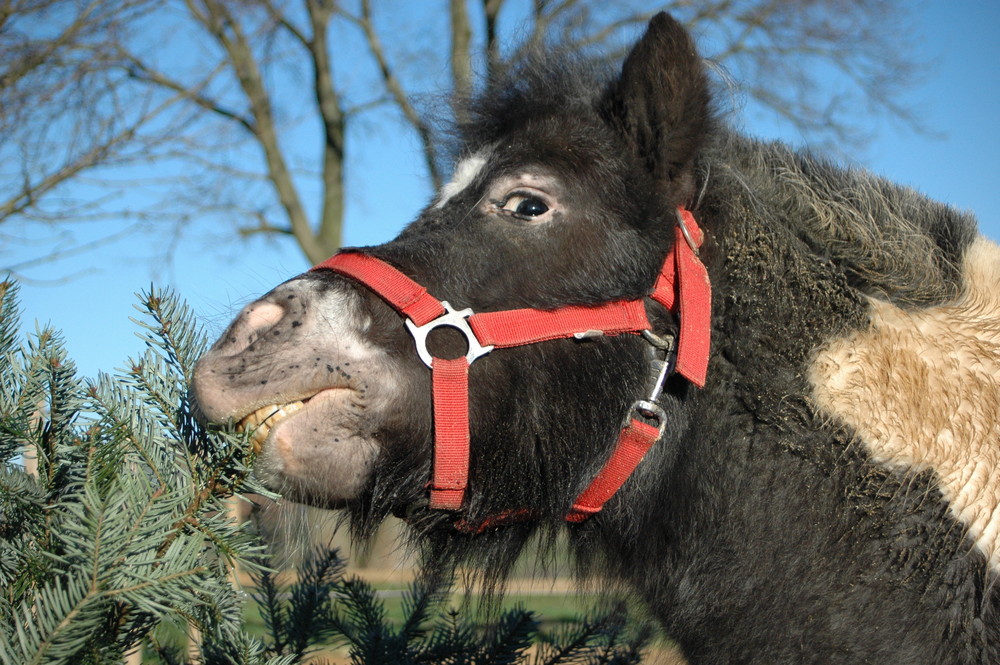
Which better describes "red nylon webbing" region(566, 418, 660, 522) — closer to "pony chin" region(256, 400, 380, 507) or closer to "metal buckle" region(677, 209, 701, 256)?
"metal buckle" region(677, 209, 701, 256)

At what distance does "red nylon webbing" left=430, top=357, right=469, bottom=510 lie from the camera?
2.16 metres

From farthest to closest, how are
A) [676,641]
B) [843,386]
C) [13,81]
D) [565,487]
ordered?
1. [13,81]
2. [676,641]
3. [565,487]
4. [843,386]

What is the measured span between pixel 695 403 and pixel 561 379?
0.40 metres

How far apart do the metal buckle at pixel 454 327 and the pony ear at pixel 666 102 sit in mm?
748

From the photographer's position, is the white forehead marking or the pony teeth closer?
the pony teeth

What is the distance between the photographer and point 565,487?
7.74 feet

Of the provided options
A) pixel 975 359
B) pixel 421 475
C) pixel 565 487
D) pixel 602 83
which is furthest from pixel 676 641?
pixel 602 83

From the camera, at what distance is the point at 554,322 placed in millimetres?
2266

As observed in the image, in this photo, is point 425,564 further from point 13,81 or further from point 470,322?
point 13,81

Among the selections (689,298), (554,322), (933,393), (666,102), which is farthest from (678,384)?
(666,102)

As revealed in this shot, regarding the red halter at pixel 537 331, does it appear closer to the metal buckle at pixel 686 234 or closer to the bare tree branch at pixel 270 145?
the metal buckle at pixel 686 234

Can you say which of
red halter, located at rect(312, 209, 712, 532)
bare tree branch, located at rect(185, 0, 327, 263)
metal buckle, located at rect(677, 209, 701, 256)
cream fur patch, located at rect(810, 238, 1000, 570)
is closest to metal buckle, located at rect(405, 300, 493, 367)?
red halter, located at rect(312, 209, 712, 532)

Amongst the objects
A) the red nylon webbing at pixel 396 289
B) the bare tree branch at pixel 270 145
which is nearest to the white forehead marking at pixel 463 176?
the red nylon webbing at pixel 396 289

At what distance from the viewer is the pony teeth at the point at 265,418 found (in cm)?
201
